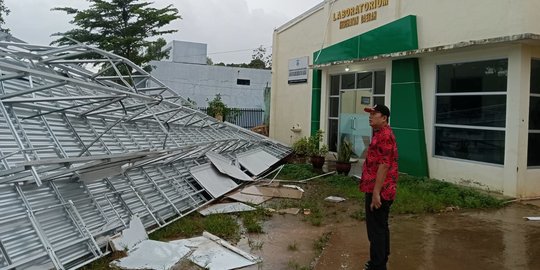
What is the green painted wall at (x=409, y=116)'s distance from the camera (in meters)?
10.1

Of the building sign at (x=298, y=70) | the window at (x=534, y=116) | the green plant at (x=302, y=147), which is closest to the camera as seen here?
the window at (x=534, y=116)

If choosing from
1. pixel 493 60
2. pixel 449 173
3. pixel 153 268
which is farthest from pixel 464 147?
pixel 153 268

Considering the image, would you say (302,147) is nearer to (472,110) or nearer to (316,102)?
(316,102)

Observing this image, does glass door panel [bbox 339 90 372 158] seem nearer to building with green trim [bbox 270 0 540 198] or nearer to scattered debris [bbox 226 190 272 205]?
building with green trim [bbox 270 0 540 198]

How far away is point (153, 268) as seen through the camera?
4.58 metres

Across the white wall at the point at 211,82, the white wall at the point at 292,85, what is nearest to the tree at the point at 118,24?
the white wall at the point at 211,82

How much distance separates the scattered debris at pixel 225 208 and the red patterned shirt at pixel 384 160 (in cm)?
322

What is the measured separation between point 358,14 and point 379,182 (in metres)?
9.25

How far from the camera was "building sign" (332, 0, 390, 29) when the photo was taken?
11749 mm

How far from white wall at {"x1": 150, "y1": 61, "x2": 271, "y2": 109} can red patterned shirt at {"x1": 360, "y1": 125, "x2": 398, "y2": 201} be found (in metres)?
23.1

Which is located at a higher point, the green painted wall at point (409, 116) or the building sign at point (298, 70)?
the building sign at point (298, 70)

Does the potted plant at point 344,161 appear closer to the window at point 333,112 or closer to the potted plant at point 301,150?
the potted plant at point 301,150

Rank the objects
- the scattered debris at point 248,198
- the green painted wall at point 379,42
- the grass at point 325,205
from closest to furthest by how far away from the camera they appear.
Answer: the grass at point 325,205 → the scattered debris at point 248,198 → the green painted wall at point 379,42

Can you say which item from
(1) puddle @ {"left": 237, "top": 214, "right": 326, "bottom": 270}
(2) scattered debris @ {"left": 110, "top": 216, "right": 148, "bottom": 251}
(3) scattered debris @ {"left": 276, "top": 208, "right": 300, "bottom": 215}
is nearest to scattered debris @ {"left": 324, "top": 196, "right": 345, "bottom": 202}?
(3) scattered debris @ {"left": 276, "top": 208, "right": 300, "bottom": 215}
